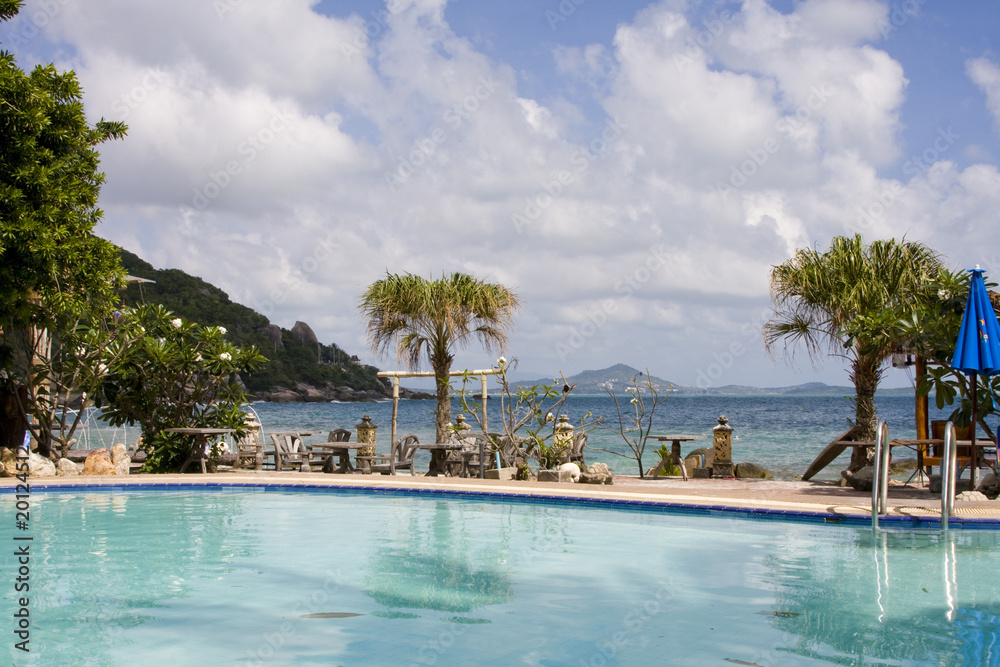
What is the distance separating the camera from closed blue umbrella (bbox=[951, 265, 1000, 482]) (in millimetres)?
8258

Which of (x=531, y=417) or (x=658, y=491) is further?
(x=531, y=417)

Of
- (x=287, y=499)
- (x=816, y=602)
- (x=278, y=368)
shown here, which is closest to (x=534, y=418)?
(x=287, y=499)

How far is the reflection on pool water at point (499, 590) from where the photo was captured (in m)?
4.90

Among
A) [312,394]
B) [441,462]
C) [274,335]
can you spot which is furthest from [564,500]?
[274,335]

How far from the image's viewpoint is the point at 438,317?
15898 mm

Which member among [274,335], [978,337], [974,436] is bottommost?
[974,436]

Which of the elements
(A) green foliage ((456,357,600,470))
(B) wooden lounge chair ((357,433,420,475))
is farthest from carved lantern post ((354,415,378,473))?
(A) green foliage ((456,357,600,470))

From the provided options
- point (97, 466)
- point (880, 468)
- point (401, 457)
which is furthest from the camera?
point (401, 457)

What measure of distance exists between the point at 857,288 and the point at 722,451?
394 cm

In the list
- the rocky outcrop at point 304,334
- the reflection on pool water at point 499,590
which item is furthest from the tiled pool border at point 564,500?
the rocky outcrop at point 304,334

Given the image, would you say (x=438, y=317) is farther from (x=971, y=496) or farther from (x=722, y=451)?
(x=971, y=496)

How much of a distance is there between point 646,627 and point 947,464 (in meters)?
4.04

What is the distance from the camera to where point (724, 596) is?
20.1ft

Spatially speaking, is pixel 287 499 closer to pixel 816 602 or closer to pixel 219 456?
pixel 219 456
